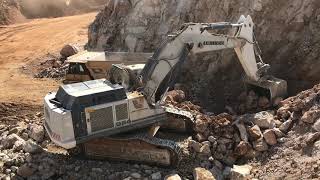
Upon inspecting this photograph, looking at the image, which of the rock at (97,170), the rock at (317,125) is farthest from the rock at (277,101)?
the rock at (97,170)

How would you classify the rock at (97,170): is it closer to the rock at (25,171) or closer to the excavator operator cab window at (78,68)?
the rock at (25,171)

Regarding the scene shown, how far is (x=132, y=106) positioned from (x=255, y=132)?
317 cm

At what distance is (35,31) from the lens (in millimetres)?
32375

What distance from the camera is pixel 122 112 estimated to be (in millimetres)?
13203

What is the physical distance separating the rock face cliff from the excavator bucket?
2.67ft

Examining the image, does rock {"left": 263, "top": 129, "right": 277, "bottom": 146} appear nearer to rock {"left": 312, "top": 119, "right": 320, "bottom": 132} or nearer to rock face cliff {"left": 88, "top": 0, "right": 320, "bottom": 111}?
rock {"left": 312, "top": 119, "right": 320, "bottom": 132}

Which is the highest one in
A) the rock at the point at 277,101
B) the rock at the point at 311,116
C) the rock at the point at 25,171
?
the rock at the point at 311,116

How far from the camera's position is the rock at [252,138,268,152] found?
43.3ft

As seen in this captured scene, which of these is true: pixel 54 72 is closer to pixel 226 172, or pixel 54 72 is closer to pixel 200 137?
pixel 200 137

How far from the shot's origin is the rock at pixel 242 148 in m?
13.2

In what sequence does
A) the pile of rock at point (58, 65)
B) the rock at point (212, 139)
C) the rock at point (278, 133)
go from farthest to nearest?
the pile of rock at point (58, 65) → the rock at point (212, 139) → the rock at point (278, 133)

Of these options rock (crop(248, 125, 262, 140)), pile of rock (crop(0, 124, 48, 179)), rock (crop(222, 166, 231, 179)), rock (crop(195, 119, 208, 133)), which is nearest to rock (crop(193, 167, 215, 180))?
rock (crop(222, 166, 231, 179))

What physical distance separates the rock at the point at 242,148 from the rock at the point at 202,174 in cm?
117

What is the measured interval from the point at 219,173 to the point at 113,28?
11.7 meters
